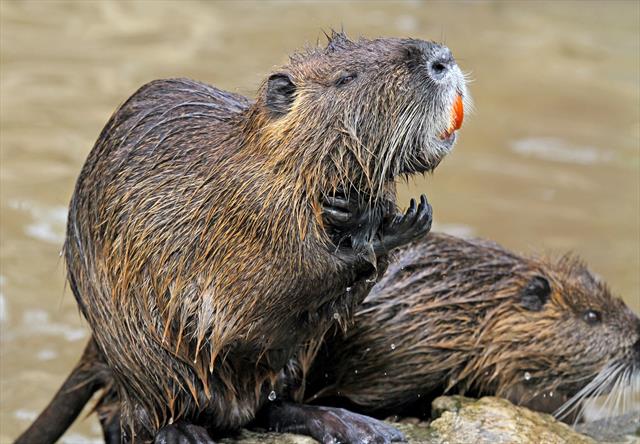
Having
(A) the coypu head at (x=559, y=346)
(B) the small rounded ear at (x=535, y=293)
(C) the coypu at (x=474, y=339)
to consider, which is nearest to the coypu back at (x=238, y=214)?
(C) the coypu at (x=474, y=339)

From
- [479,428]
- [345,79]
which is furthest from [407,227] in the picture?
[479,428]

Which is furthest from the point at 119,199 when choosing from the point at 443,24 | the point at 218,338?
the point at 443,24

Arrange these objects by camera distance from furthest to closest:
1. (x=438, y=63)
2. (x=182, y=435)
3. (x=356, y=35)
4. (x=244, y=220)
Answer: (x=356, y=35) < (x=182, y=435) < (x=244, y=220) < (x=438, y=63)

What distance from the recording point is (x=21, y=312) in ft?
22.6

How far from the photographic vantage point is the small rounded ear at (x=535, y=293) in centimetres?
513

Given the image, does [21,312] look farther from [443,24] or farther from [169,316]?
[443,24]

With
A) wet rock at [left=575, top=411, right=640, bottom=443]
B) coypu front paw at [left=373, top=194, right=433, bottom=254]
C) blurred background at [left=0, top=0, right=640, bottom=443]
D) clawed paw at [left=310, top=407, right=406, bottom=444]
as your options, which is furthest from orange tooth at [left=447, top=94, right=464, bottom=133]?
blurred background at [left=0, top=0, right=640, bottom=443]

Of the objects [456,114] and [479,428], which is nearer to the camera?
[456,114]

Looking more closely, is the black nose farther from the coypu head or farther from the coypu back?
the coypu head

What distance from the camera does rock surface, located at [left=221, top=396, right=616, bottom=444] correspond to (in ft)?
14.6

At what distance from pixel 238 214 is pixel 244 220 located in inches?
1.2

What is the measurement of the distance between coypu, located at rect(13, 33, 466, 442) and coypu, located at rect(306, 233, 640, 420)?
504 millimetres

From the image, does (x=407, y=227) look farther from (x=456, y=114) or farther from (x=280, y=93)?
(x=280, y=93)

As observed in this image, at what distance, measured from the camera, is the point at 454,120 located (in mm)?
3908
